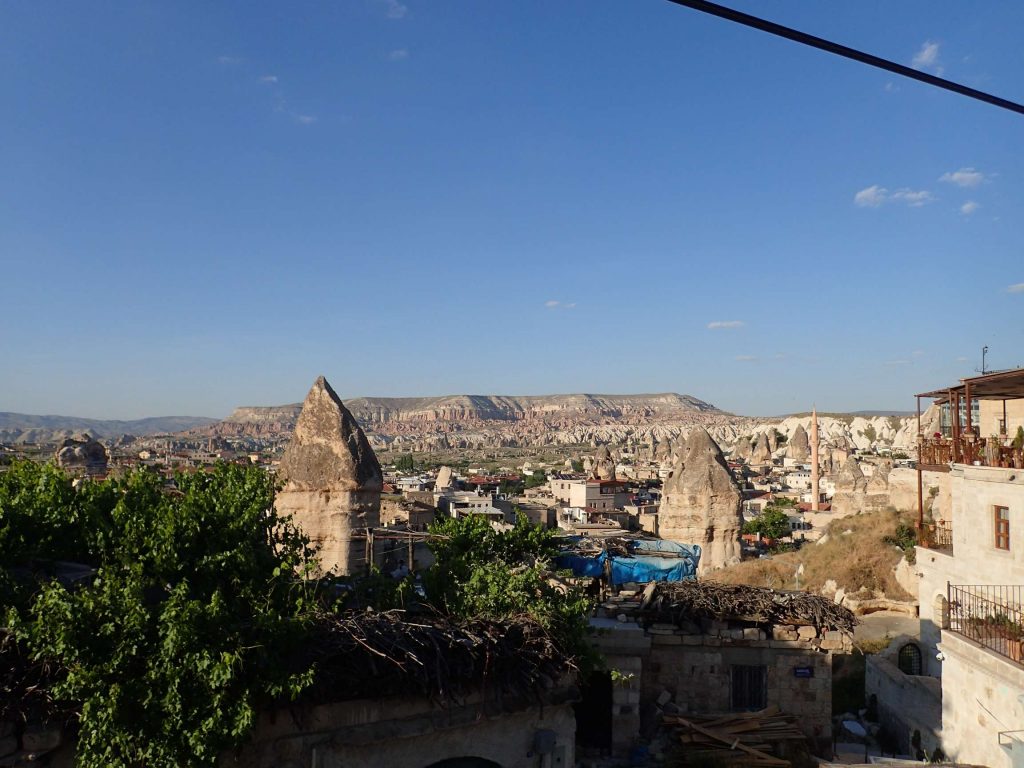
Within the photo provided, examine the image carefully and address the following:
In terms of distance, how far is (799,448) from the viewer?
105125 millimetres

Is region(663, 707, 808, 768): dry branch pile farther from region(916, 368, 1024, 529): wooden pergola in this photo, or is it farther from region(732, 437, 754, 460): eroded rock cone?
region(732, 437, 754, 460): eroded rock cone

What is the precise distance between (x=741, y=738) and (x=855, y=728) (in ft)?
12.8

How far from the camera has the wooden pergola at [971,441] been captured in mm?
13320

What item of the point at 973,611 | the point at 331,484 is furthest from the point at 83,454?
the point at 973,611

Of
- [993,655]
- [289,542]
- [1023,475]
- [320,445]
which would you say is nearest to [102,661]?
[289,542]

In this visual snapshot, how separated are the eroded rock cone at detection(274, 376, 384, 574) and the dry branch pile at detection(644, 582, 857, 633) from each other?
16.6ft

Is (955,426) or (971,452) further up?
(955,426)

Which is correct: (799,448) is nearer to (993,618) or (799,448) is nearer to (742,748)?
(993,618)

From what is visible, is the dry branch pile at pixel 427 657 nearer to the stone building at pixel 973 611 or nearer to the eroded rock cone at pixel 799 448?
the stone building at pixel 973 611

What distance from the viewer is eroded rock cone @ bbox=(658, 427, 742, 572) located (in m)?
19.2

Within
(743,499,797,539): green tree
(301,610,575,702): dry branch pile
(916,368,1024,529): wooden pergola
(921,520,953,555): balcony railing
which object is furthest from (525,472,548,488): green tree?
(301,610,575,702): dry branch pile

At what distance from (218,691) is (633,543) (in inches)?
544

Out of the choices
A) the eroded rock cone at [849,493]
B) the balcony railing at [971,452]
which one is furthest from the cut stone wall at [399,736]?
the eroded rock cone at [849,493]

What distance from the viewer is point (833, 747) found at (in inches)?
437
